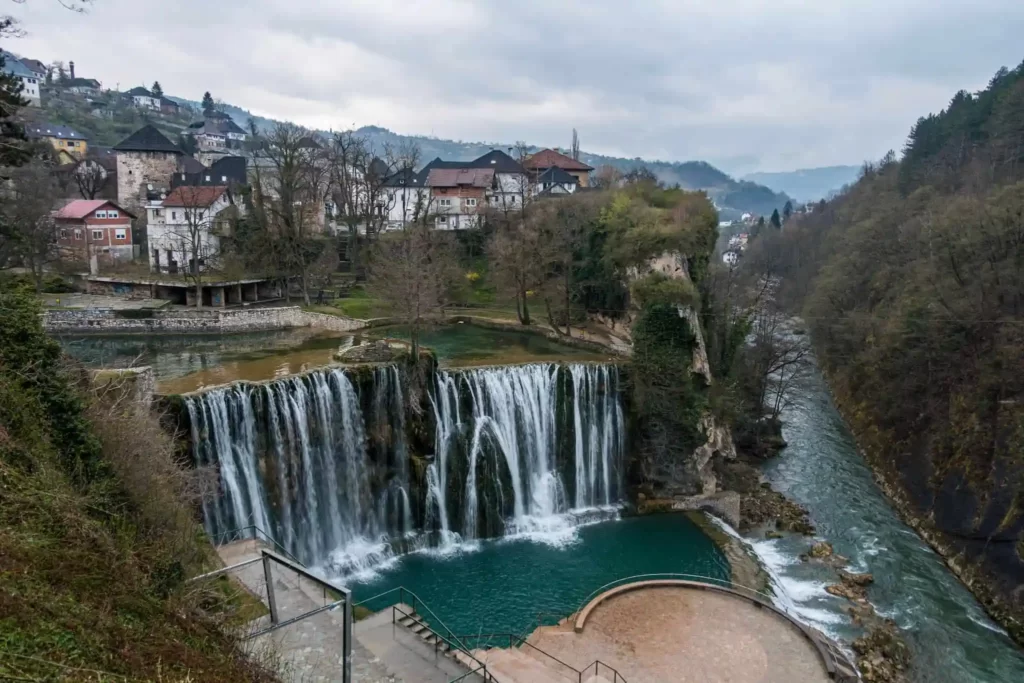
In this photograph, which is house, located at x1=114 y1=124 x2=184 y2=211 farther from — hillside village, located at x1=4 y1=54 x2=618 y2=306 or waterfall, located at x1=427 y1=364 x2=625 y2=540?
waterfall, located at x1=427 y1=364 x2=625 y2=540

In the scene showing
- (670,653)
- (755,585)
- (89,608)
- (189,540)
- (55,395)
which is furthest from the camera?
(755,585)

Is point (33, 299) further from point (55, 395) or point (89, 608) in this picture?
point (89, 608)

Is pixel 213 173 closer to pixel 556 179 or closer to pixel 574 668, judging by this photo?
pixel 556 179

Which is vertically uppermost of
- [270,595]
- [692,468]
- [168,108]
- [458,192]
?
[168,108]

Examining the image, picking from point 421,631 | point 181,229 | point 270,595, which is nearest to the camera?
point 270,595

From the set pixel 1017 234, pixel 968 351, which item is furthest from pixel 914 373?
pixel 1017 234

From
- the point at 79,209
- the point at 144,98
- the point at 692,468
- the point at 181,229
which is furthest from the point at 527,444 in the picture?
the point at 144,98

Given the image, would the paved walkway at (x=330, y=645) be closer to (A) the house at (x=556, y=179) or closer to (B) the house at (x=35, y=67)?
(A) the house at (x=556, y=179)
